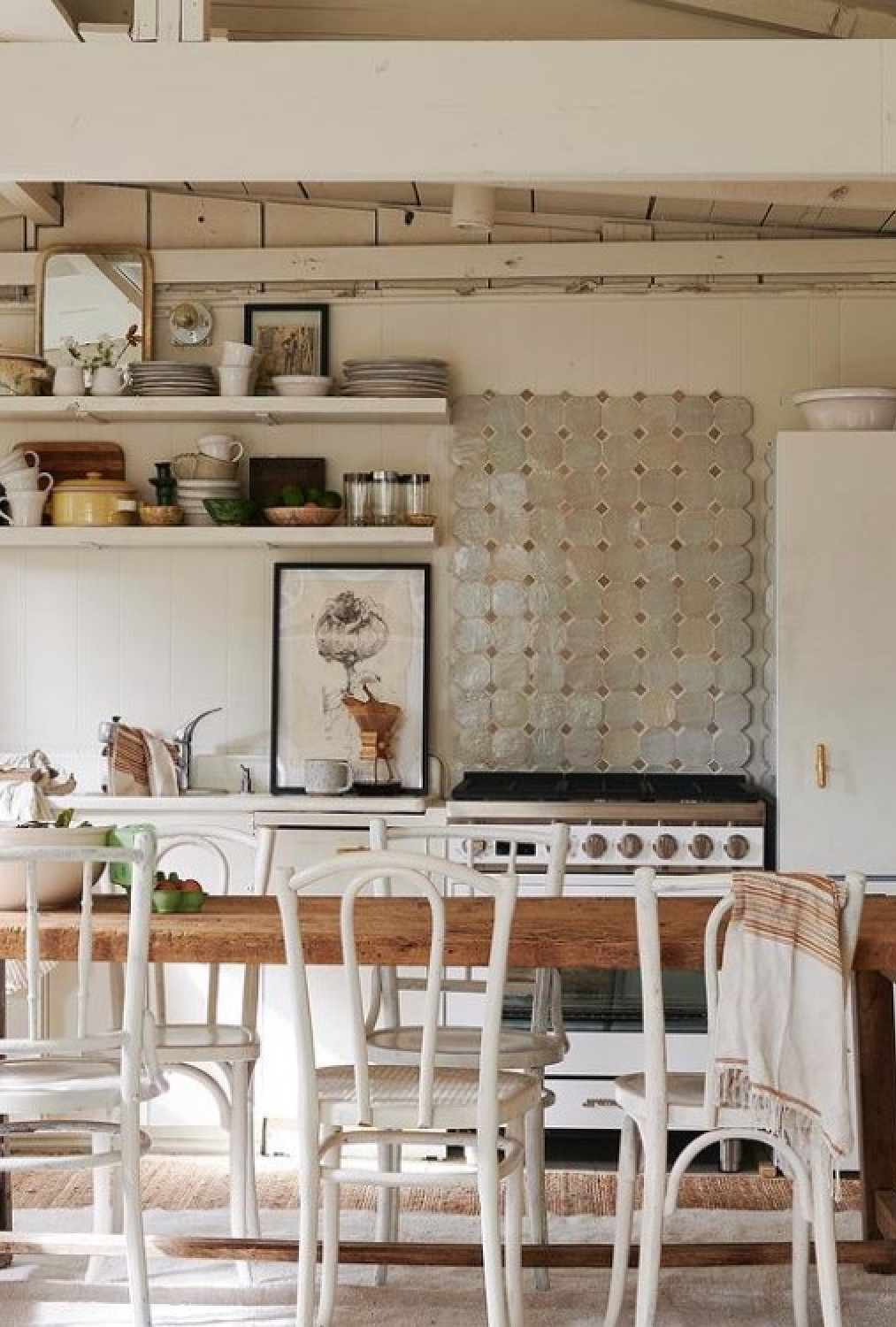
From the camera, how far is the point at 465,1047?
368 centimetres

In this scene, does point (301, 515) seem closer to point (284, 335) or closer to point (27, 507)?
point (284, 335)

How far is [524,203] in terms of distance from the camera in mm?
5609

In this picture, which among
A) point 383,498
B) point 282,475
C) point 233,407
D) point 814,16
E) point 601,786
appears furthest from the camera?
point 282,475

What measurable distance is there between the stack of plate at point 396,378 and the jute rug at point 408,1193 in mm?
2292

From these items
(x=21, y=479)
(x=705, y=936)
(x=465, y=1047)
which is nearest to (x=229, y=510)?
(x=21, y=479)

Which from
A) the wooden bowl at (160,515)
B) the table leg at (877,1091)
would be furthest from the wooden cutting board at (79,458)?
the table leg at (877,1091)

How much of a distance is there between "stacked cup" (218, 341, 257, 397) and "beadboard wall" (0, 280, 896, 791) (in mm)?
233

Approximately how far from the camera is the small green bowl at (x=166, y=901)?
3.51m

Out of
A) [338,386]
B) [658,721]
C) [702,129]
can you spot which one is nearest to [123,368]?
[338,386]

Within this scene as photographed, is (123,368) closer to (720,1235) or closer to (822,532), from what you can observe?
(822,532)

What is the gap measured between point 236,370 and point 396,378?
1.60 ft

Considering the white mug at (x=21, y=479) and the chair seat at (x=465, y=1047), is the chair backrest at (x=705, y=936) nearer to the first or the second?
the chair seat at (x=465, y=1047)

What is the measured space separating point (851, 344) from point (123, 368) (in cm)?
228

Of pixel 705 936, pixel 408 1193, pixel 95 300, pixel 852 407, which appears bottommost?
pixel 408 1193
